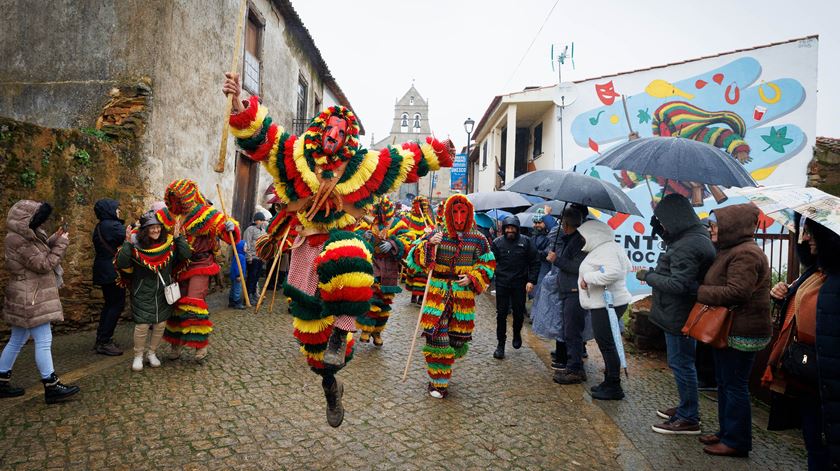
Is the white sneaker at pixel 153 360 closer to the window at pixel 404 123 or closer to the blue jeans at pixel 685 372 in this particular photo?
the blue jeans at pixel 685 372

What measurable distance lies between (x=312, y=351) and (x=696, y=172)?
3331mm

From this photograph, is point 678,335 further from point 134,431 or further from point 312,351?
point 134,431

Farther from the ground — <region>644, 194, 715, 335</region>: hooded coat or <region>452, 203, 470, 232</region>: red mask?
<region>452, 203, 470, 232</region>: red mask

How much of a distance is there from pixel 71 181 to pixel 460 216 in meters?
5.41

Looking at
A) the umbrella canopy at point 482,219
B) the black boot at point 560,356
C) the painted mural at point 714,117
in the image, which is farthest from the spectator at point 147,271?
the painted mural at point 714,117

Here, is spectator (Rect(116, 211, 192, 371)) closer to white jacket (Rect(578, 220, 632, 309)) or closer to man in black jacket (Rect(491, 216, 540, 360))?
man in black jacket (Rect(491, 216, 540, 360))

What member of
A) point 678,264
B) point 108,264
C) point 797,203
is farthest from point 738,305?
point 108,264

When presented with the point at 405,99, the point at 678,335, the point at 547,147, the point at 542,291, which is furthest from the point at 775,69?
the point at 405,99

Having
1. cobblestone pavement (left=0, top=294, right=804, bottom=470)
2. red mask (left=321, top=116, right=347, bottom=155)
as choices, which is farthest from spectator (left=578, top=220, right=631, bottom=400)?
red mask (left=321, top=116, right=347, bottom=155)

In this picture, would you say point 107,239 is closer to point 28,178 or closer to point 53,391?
point 28,178

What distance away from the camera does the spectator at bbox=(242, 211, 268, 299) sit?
8484 millimetres

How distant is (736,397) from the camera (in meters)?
3.65

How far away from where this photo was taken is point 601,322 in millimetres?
4934

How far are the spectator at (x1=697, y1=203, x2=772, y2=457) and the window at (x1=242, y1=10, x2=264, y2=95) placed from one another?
10.6 meters
